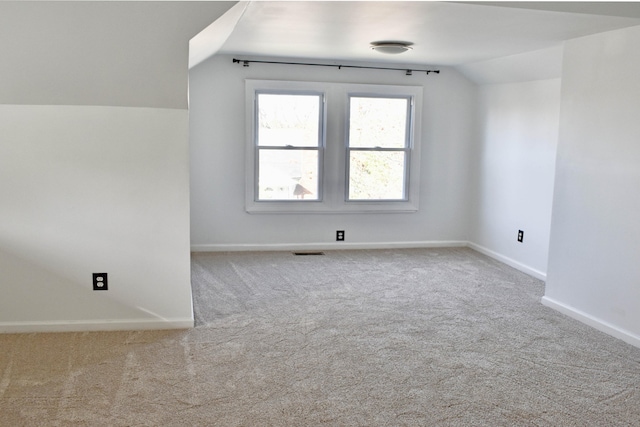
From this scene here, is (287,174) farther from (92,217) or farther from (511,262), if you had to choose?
(92,217)

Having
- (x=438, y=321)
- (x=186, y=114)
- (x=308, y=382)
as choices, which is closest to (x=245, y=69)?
(x=186, y=114)

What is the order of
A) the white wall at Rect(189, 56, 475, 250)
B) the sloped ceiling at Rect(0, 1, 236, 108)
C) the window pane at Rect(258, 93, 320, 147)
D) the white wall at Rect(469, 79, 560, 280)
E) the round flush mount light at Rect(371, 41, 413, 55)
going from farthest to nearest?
the window pane at Rect(258, 93, 320, 147), the white wall at Rect(189, 56, 475, 250), the white wall at Rect(469, 79, 560, 280), the round flush mount light at Rect(371, 41, 413, 55), the sloped ceiling at Rect(0, 1, 236, 108)

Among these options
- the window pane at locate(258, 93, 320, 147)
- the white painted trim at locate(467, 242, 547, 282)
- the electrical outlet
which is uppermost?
the window pane at locate(258, 93, 320, 147)

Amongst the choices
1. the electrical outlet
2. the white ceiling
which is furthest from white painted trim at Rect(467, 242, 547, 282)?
the electrical outlet

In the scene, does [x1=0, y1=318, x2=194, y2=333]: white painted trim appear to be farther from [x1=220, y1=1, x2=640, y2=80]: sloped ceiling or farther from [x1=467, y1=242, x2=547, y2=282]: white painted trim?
[x1=467, y1=242, x2=547, y2=282]: white painted trim

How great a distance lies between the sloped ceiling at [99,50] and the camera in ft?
10.1

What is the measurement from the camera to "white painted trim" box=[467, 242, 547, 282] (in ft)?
17.4

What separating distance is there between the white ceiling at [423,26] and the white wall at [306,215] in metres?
0.58

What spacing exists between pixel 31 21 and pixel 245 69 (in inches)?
116

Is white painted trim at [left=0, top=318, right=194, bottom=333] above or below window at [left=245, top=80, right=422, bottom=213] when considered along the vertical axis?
below

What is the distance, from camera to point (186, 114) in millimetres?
3629

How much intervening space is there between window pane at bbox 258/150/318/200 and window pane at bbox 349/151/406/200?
419 mm

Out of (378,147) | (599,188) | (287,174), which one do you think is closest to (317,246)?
(287,174)

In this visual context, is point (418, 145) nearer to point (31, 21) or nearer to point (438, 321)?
point (438, 321)
